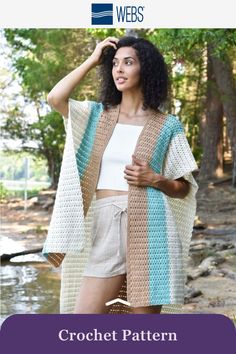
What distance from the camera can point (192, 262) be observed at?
7.88 meters

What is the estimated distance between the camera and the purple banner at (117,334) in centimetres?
217

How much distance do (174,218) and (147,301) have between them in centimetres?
32

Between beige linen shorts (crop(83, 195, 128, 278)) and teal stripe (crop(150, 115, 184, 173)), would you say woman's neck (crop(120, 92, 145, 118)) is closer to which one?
teal stripe (crop(150, 115, 184, 173))

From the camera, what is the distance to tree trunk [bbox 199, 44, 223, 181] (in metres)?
15.8

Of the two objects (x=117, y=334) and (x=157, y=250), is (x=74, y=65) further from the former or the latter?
(x=117, y=334)

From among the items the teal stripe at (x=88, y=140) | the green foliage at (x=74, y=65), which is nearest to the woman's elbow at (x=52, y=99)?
the teal stripe at (x=88, y=140)

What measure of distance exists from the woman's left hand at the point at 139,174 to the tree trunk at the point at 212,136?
1357 cm

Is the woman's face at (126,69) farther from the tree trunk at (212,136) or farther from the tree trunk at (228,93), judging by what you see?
the tree trunk at (212,136)

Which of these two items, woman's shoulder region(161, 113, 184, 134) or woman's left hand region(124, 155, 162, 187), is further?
woman's shoulder region(161, 113, 184, 134)
